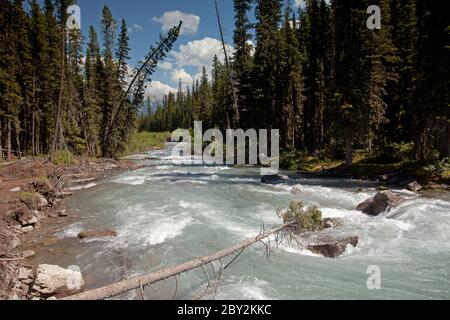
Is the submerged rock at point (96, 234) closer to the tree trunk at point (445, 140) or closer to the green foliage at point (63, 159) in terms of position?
the green foliage at point (63, 159)

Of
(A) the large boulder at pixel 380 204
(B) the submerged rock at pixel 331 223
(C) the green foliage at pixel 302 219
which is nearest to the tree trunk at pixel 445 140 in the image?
(A) the large boulder at pixel 380 204

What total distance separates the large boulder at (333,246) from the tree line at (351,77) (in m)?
14.8

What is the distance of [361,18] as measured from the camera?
25906 millimetres

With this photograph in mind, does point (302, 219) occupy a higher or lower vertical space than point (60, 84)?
lower

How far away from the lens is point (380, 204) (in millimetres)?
14492

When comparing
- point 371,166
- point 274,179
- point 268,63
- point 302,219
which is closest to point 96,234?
point 302,219

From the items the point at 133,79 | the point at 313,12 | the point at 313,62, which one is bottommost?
the point at 133,79

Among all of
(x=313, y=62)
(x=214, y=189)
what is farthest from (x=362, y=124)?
(x=313, y=62)

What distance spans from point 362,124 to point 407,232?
51.2 feet

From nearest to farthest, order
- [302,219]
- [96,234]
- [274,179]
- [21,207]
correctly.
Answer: [302,219] < [96,234] < [21,207] < [274,179]

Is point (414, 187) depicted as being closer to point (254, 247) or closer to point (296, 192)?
point (296, 192)

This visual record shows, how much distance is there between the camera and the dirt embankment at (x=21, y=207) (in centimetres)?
767

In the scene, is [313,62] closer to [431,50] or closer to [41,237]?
[431,50]

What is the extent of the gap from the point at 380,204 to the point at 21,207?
1521cm
